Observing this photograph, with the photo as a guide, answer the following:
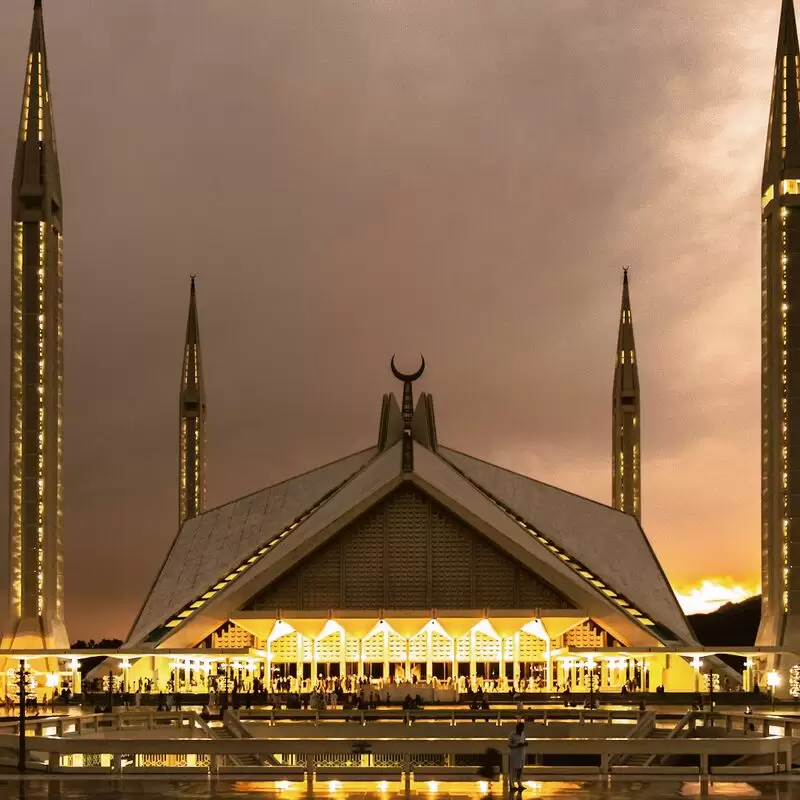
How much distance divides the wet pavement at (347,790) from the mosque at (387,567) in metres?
19.1

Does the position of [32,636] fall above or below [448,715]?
above

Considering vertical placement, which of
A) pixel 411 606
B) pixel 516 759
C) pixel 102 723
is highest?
pixel 411 606

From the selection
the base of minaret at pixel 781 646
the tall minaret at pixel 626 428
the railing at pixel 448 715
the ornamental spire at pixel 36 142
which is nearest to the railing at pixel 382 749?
the railing at pixel 448 715

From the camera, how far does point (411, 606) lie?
4397cm

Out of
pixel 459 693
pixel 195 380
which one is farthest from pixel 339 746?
pixel 195 380

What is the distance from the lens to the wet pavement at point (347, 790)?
16047 millimetres

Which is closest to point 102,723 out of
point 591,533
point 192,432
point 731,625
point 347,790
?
point 347,790

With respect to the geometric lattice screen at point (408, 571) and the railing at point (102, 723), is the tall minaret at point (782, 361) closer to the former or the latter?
the geometric lattice screen at point (408, 571)

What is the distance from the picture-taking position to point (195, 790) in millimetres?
16875

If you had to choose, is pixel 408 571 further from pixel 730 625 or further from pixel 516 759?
pixel 730 625

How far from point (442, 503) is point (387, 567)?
7.38 feet

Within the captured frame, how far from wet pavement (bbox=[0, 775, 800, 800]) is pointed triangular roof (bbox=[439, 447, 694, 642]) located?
86.5ft

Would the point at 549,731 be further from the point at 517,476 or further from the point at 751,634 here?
the point at 751,634

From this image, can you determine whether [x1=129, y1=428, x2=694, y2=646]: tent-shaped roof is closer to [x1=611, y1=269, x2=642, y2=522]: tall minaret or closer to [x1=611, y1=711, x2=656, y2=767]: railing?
[x1=611, y1=269, x2=642, y2=522]: tall minaret
